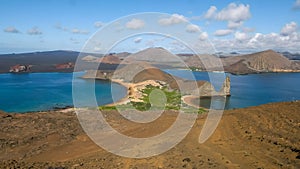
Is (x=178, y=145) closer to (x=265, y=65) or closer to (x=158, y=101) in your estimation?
(x=158, y=101)

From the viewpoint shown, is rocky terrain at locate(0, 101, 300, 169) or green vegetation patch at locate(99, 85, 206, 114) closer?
rocky terrain at locate(0, 101, 300, 169)

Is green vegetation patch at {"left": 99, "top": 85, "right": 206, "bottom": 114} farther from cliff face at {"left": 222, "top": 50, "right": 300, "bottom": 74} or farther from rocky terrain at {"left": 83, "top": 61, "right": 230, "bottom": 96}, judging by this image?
cliff face at {"left": 222, "top": 50, "right": 300, "bottom": 74}

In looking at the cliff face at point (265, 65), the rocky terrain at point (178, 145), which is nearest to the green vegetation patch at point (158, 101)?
the rocky terrain at point (178, 145)

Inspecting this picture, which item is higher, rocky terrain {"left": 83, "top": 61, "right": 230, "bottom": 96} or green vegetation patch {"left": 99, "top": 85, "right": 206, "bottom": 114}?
rocky terrain {"left": 83, "top": 61, "right": 230, "bottom": 96}

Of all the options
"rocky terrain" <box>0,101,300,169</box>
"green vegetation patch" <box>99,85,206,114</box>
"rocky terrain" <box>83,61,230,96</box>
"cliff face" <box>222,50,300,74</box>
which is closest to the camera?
"rocky terrain" <box>0,101,300,169</box>

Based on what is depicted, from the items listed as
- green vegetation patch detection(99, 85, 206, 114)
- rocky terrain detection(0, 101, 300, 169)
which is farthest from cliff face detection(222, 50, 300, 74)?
rocky terrain detection(0, 101, 300, 169)

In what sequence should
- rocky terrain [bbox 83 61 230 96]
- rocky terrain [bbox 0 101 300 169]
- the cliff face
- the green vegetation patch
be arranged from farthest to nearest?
the cliff face
rocky terrain [bbox 83 61 230 96]
the green vegetation patch
rocky terrain [bbox 0 101 300 169]

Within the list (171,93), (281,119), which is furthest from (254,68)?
(281,119)

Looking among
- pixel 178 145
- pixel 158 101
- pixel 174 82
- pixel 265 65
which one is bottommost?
pixel 158 101

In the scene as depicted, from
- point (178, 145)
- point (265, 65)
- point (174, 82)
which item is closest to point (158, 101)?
point (174, 82)
